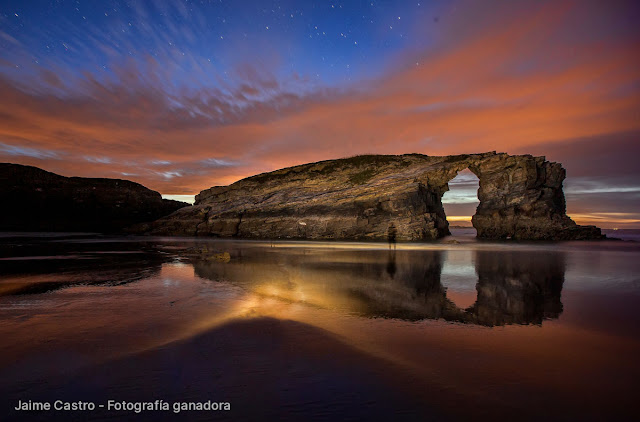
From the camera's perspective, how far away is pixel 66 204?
86.9 meters

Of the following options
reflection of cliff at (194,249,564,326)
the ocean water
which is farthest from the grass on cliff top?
the ocean water

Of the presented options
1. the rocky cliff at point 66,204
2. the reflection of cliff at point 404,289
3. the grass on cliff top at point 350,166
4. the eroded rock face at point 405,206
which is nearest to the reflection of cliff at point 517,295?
the reflection of cliff at point 404,289

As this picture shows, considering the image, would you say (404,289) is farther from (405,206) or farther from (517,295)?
(405,206)

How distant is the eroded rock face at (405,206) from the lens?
46000 millimetres

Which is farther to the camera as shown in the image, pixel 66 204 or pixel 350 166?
pixel 66 204

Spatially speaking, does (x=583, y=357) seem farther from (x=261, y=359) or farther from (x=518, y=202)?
(x=518, y=202)

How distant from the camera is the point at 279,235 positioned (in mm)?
54188

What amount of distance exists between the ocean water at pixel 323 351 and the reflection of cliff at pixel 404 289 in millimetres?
95

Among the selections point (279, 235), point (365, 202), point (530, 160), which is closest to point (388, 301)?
point (365, 202)

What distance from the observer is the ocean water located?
354cm

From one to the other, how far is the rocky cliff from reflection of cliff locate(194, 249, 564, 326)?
81360 mm

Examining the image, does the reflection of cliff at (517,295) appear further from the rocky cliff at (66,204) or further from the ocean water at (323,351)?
the rocky cliff at (66,204)

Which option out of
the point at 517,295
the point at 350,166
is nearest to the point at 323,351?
the point at 517,295

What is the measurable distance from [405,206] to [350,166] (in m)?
23.5
